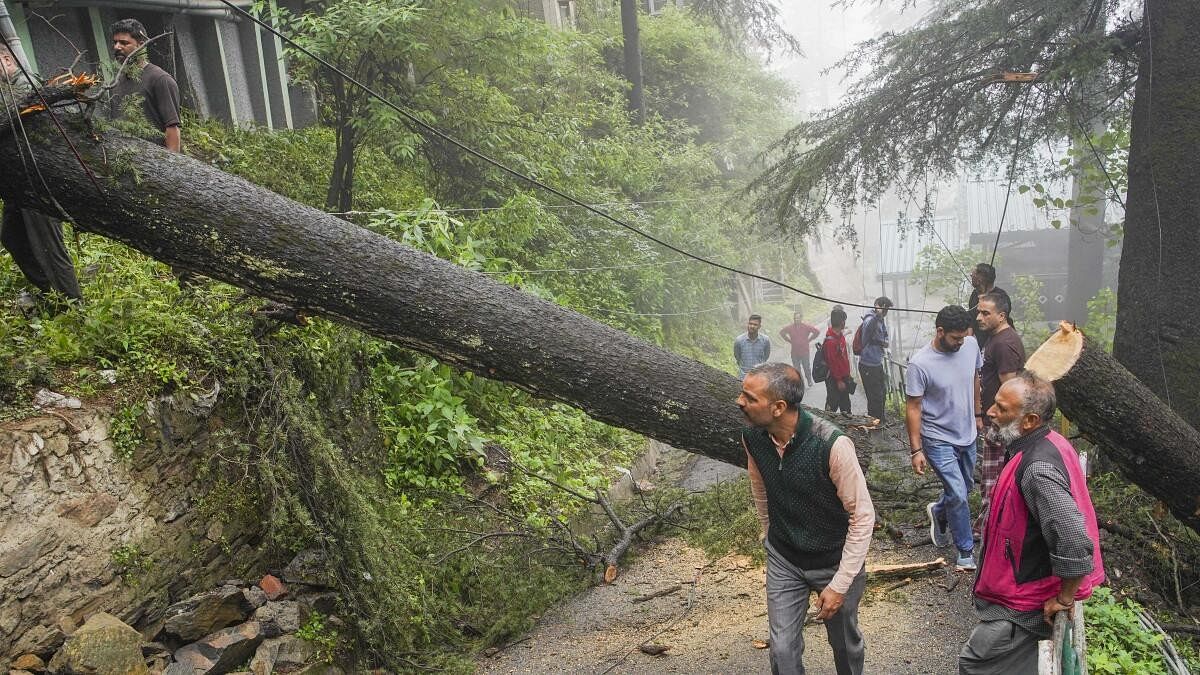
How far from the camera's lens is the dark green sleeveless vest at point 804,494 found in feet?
11.1

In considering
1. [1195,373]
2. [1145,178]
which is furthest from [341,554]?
[1145,178]

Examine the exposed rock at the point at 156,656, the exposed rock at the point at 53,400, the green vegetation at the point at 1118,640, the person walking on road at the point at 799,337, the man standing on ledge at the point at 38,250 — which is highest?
the man standing on ledge at the point at 38,250

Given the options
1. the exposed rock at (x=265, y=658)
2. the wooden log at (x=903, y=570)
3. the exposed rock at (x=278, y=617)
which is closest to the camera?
the exposed rock at (x=265, y=658)

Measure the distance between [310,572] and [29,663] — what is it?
147 centimetres

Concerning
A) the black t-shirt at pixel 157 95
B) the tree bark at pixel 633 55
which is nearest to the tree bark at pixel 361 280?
the black t-shirt at pixel 157 95

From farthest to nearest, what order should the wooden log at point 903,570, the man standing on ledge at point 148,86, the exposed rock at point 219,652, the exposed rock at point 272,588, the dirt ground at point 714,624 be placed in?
the man standing on ledge at point 148,86
the wooden log at point 903,570
the exposed rock at point 272,588
the dirt ground at point 714,624
the exposed rock at point 219,652

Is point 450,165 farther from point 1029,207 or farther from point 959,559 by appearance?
point 1029,207

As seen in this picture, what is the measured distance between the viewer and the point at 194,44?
448 inches

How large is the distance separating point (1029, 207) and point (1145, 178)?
78.9 ft

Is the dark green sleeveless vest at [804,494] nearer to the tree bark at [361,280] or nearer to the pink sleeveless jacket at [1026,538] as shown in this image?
the pink sleeveless jacket at [1026,538]

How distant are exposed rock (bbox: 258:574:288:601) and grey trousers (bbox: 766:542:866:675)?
2.82 m

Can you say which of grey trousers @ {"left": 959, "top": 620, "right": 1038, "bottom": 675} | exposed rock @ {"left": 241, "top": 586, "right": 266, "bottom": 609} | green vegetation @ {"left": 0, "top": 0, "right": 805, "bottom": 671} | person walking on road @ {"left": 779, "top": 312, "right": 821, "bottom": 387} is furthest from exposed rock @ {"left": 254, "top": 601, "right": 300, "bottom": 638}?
person walking on road @ {"left": 779, "top": 312, "right": 821, "bottom": 387}

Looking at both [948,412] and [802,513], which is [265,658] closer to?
[802,513]

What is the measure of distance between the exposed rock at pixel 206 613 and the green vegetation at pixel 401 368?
350 millimetres
